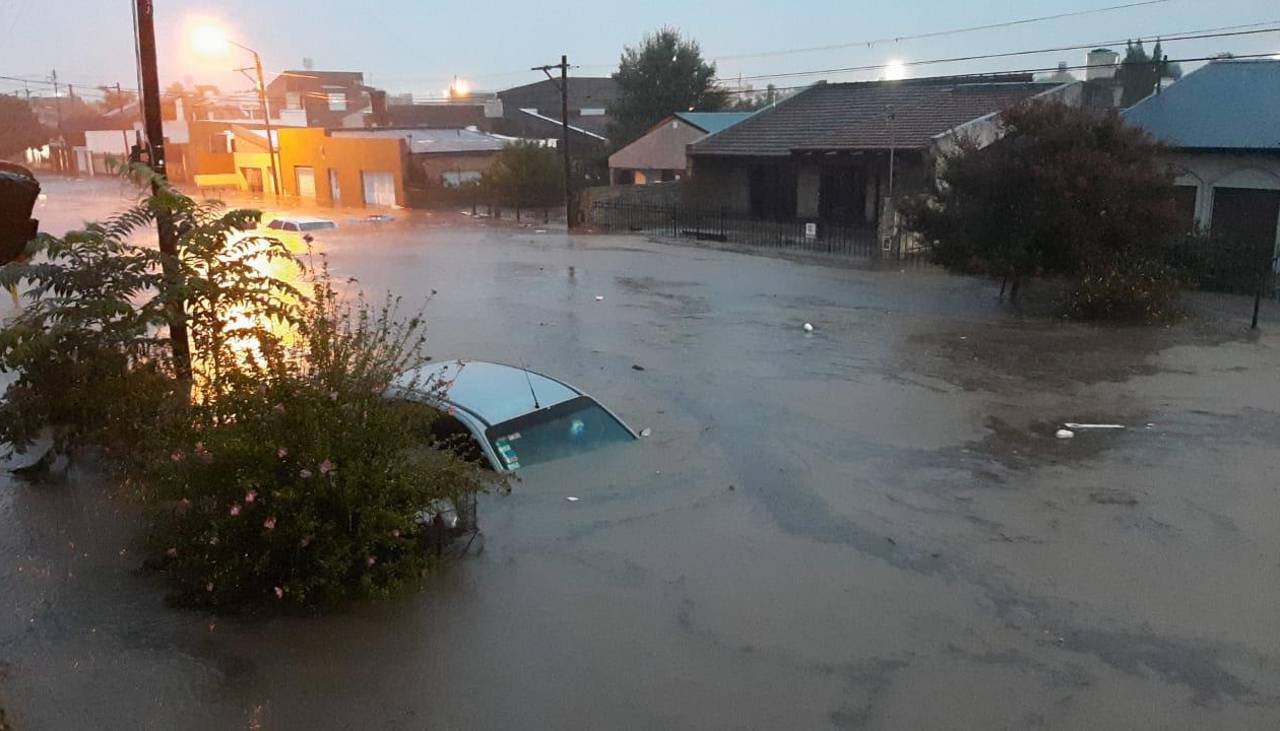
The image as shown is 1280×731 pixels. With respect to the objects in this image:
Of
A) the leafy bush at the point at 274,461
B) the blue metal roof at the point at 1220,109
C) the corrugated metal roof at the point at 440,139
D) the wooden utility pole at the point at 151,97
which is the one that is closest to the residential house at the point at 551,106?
the corrugated metal roof at the point at 440,139

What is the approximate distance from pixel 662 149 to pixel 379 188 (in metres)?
17.5

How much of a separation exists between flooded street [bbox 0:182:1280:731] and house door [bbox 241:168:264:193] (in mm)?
53823

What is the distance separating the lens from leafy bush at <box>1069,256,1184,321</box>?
18.2m

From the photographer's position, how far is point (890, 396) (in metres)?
13.5

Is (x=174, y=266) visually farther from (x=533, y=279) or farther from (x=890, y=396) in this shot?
(x=533, y=279)

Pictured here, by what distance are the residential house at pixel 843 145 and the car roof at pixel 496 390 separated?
19407 mm

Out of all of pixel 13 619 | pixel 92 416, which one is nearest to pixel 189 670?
pixel 13 619

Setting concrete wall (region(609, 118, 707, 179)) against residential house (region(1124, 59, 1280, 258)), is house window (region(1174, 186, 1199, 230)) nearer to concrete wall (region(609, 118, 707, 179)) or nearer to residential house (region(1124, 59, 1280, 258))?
residential house (region(1124, 59, 1280, 258))

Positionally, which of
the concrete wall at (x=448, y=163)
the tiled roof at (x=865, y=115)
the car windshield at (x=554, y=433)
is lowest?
the car windshield at (x=554, y=433)

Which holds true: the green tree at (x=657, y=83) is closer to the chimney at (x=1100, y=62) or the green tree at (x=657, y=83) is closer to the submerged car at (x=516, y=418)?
the chimney at (x=1100, y=62)

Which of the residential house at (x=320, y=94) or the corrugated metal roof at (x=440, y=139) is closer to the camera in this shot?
the corrugated metal roof at (x=440, y=139)

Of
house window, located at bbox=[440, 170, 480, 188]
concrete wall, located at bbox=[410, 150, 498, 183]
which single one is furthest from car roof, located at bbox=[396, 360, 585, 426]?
house window, located at bbox=[440, 170, 480, 188]

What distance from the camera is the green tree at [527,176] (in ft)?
145

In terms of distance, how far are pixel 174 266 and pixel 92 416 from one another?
1555 mm
